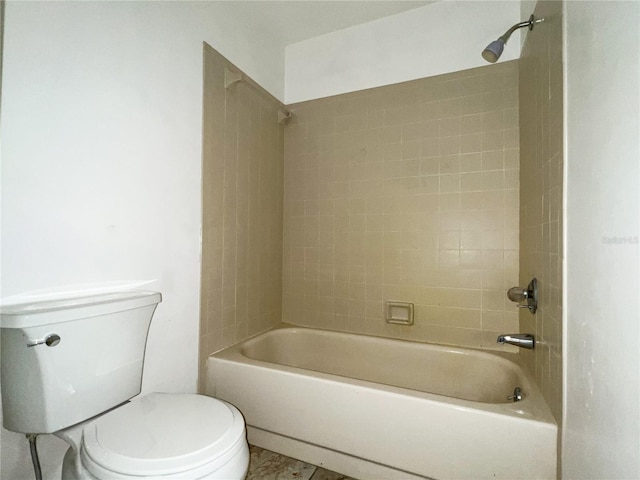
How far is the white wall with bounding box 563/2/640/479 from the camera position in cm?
52

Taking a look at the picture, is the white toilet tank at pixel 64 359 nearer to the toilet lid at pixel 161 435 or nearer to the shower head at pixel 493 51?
the toilet lid at pixel 161 435

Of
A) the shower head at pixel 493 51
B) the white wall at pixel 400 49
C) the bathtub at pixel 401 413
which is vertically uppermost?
the white wall at pixel 400 49

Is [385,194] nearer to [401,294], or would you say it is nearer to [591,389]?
[401,294]

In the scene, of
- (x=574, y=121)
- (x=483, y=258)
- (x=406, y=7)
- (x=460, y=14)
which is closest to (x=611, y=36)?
(x=574, y=121)

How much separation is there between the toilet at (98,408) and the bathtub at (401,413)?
16.4 inches

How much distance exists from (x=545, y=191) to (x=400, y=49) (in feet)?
4.22

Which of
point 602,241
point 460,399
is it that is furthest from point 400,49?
point 460,399

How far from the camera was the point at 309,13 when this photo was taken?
1.80 m

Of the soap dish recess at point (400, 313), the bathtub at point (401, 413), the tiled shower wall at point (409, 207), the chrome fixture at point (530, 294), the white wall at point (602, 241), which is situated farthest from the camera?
the soap dish recess at point (400, 313)

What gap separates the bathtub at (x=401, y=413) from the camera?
0.99 m

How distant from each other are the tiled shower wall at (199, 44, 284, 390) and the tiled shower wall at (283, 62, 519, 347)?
0.15m

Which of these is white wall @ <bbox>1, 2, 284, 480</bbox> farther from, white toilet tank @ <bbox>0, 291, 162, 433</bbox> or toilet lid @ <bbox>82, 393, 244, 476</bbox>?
toilet lid @ <bbox>82, 393, 244, 476</bbox>

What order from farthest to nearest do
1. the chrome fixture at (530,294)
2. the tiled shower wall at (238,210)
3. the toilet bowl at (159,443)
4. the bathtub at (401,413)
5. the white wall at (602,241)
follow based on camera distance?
the tiled shower wall at (238,210)
the chrome fixture at (530,294)
the bathtub at (401,413)
the toilet bowl at (159,443)
the white wall at (602,241)

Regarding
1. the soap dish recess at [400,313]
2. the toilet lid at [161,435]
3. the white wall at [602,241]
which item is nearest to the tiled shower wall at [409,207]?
the soap dish recess at [400,313]
